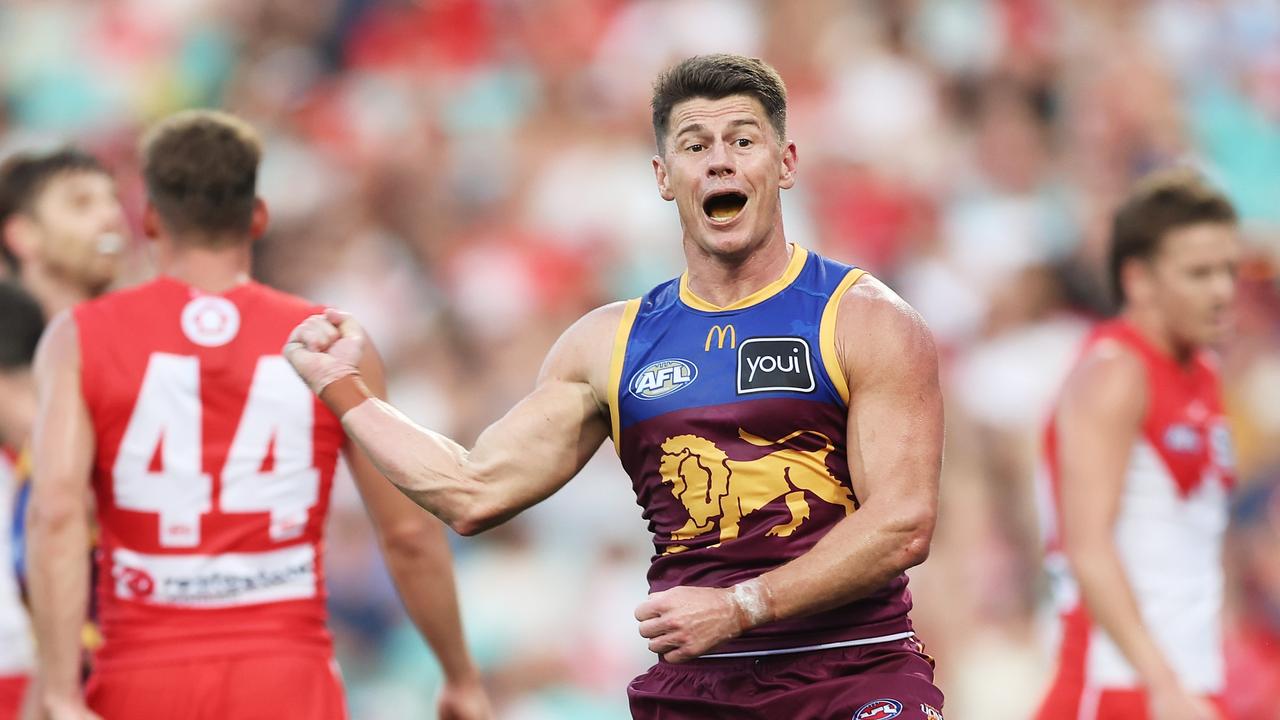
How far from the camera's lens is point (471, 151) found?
41.1 ft

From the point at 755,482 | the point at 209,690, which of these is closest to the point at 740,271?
the point at 755,482

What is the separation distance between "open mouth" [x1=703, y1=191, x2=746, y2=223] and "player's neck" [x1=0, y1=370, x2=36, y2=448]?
3.08m

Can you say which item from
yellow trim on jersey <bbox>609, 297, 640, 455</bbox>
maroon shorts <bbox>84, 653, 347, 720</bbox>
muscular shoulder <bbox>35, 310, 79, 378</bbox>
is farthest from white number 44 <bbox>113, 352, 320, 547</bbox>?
yellow trim on jersey <bbox>609, 297, 640, 455</bbox>

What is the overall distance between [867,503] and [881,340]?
0.43m

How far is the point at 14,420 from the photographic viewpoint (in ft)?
21.1

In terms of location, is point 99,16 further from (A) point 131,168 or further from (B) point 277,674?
(B) point 277,674

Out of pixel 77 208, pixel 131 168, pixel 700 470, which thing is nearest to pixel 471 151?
pixel 131 168

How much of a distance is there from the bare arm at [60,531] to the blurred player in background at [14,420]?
3.90 feet

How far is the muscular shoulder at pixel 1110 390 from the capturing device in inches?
248

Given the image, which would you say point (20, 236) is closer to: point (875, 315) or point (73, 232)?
point (73, 232)

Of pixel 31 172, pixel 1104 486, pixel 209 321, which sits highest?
pixel 31 172

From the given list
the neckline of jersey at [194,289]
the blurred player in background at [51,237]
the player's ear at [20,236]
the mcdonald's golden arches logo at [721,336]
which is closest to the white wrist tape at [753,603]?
the mcdonald's golden arches logo at [721,336]

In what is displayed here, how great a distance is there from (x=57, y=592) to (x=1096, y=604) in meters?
3.53

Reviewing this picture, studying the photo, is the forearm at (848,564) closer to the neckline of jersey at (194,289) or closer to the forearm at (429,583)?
the forearm at (429,583)
